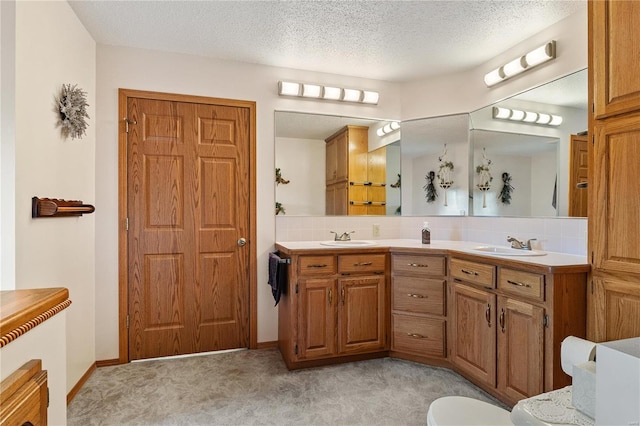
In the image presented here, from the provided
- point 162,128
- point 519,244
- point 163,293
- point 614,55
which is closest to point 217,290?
point 163,293

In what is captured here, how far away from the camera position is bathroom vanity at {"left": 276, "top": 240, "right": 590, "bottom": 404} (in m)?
2.07

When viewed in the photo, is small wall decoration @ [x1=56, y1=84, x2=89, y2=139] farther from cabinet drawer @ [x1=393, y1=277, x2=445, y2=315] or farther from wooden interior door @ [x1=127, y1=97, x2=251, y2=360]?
cabinet drawer @ [x1=393, y1=277, x2=445, y2=315]

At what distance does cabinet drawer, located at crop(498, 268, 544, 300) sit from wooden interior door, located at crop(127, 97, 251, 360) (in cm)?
195

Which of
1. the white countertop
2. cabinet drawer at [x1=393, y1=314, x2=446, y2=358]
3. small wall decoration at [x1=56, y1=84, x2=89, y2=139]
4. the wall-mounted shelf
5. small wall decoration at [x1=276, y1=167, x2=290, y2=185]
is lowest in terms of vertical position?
cabinet drawer at [x1=393, y1=314, x2=446, y2=358]

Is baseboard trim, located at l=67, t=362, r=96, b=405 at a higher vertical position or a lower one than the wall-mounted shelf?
lower

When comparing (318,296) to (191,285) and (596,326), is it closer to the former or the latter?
(191,285)

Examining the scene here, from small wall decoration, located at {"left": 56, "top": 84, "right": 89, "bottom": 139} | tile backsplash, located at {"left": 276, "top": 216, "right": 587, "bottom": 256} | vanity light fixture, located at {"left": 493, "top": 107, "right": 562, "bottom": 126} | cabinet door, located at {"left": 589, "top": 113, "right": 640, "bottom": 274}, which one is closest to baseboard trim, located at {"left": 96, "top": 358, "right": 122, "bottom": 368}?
tile backsplash, located at {"left": 276, "top": 216, "right": 587, "bottom": 256}

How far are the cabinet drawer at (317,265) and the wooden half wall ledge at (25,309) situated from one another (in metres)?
1.64

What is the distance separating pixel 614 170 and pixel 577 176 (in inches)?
26.7

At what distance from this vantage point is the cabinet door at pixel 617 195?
152cm

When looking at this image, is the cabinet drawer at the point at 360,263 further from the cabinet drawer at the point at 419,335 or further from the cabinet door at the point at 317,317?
the cabinet drawer at the point at 419,335

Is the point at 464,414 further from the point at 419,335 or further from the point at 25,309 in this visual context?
the point at 25,309

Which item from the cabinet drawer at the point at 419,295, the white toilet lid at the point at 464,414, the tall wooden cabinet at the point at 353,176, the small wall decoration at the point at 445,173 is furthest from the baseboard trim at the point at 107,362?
the small wall decoration at the point at 445,173

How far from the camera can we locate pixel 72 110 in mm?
2105
